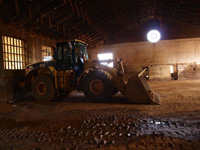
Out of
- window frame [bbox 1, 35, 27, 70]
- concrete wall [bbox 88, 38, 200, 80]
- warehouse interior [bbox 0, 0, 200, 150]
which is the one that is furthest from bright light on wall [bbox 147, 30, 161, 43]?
window frame [bbox 1, 35, 27, 70]

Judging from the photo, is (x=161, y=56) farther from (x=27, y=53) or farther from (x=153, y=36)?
(x=27, y=53)

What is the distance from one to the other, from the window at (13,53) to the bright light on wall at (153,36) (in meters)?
11.9

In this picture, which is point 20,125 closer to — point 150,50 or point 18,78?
point 18,78

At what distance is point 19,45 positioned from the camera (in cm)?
830

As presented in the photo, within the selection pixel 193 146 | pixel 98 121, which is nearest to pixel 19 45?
pixel 98 121

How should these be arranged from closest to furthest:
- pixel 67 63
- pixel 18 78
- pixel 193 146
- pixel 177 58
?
pixel 193 146
pixel 67 63
pixel 18 78
pixel 177 58

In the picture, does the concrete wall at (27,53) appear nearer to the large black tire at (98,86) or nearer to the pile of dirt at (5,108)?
the pile of dirt at (5,108)

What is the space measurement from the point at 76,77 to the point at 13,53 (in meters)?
3.69

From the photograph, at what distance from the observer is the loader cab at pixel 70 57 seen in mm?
6892

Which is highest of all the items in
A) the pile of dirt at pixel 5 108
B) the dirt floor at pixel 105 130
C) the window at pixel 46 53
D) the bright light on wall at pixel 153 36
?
the bright light on wall at pixel 153 36

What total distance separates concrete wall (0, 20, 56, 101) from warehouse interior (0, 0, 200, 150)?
0.16ft

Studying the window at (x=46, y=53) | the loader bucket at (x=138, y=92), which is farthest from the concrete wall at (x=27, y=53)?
the loader bucket at (x=138, y=92)

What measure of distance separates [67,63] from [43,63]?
1290mm

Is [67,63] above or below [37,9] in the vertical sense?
below
